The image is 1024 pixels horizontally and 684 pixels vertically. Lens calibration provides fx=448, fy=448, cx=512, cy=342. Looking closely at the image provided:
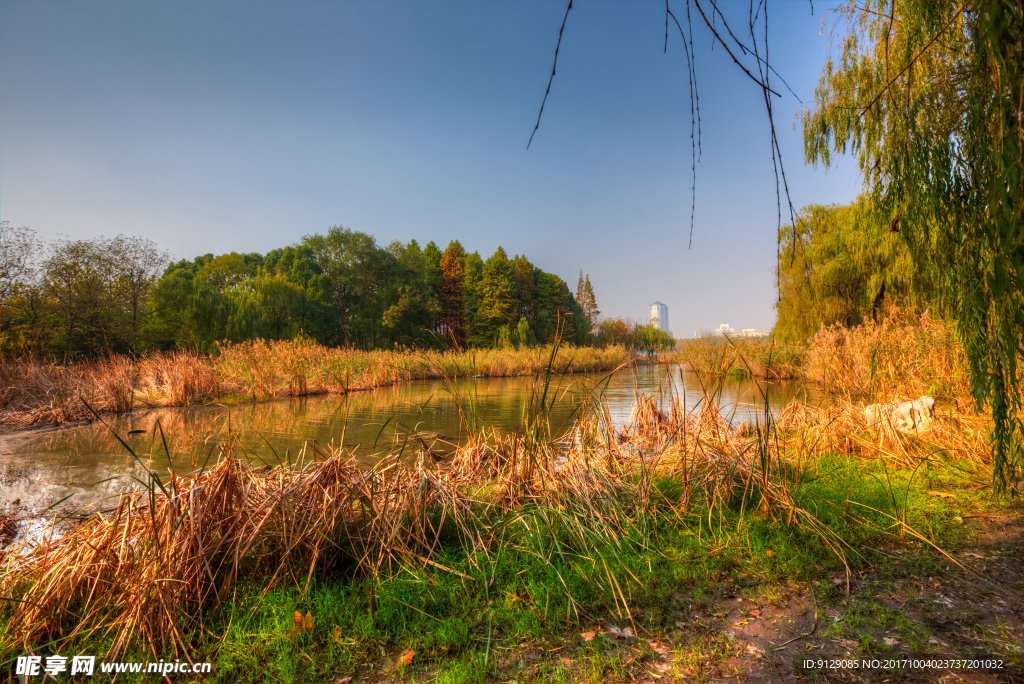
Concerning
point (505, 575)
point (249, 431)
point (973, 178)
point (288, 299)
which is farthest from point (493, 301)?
point (973, 178)

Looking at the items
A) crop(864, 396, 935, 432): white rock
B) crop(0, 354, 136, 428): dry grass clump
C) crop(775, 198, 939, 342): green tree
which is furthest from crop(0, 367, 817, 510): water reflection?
crop(775, 198, 939, 342): green tree

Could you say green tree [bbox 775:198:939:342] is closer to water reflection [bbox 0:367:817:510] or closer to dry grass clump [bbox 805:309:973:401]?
water reflection [bbox 0:367:817:510]

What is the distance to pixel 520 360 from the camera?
18.9 metres

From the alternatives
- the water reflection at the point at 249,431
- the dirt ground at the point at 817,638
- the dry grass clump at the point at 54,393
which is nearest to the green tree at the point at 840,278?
the water reflection at the point at 249,431

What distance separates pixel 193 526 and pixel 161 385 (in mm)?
11473

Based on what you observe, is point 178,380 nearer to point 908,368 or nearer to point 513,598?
point 513,598

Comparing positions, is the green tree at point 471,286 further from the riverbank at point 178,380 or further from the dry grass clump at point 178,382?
the dry grass clump at point 178,382

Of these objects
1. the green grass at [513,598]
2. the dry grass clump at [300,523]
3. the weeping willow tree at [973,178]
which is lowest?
the green grass at [513,598]

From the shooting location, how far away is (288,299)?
30.0 meters

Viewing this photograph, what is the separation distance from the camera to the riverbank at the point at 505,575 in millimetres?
1843

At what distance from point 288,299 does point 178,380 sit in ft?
69.1

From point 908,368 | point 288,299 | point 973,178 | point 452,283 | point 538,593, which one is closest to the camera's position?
point 973,178

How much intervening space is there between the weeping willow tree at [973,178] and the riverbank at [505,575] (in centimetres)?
78

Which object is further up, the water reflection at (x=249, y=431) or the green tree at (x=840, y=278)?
the green tree at (x=840, y=278)
